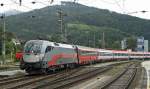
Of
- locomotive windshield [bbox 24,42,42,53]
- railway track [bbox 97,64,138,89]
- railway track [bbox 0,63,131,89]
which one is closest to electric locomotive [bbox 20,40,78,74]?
locomotive windshield [bbox 24,42,42,53]

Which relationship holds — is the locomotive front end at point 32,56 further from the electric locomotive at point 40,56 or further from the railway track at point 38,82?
the railway track at point 38,82

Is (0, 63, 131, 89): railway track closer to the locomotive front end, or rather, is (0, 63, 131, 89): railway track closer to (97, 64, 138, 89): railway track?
the locomotive front end

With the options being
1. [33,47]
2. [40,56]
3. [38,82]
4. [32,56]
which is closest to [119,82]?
[38,82]

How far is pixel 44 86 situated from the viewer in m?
25.9

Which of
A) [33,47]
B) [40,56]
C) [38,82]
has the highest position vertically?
[33,47]

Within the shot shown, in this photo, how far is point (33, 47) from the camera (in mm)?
36312

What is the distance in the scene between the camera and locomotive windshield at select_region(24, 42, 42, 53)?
118 feet

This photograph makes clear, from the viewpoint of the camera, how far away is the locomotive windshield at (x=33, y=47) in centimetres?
3606

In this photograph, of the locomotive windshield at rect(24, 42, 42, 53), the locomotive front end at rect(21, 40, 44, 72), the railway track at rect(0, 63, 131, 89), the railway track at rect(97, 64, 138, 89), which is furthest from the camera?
the locomotive windshield at rect(24, 42, 42, 53)

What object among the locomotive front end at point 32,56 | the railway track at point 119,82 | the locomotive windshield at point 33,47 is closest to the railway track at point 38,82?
the locomotive front end at point 32,56

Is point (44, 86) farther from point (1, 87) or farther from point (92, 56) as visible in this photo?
point (92, 56)

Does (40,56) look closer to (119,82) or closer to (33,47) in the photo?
(33,47)

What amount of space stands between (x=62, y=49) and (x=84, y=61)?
57.6ft

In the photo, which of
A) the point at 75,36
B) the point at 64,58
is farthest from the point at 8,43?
the point at 75,36
